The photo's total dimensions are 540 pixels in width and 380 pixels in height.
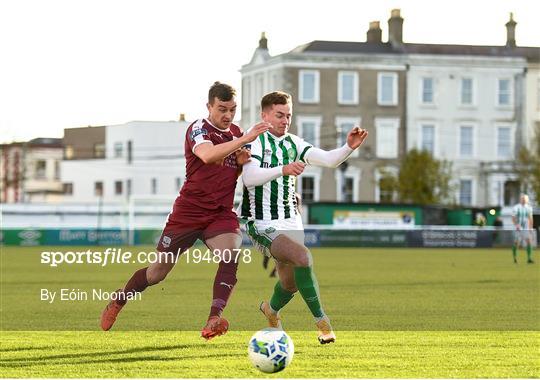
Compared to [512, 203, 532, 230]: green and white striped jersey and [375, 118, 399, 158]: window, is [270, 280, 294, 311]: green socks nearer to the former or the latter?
[512, 203, 532, 230]: green and white striped jersey

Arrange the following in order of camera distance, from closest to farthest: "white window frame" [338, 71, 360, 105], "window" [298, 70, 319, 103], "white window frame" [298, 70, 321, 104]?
1. "white window frame" [298, 70, 321, 104]
2. "window" [298, 70, 319, 103]
3. "white window frame" [338, 71, 360, 105]

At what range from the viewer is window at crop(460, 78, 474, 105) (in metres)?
73.4

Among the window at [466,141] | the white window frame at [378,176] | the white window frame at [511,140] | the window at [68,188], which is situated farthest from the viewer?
the window at [68,188]

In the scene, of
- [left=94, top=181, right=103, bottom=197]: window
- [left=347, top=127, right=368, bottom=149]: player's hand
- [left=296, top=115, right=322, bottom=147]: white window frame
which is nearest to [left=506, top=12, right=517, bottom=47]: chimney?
[left=296, top=115, right=322, bottom=147]: white window frame

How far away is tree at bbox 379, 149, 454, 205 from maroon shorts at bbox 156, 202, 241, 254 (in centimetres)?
5680

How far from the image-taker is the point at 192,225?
35.4 ft

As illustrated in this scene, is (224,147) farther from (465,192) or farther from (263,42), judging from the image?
(465,192)

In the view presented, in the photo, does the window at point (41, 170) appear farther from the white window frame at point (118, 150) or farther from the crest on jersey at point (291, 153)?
the crest on jersey at point (291, 153)

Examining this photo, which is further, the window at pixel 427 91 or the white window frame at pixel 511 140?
the white window frame at pixel 511 140

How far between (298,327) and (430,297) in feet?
20.9

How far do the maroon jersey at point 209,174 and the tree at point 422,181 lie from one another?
187 ft

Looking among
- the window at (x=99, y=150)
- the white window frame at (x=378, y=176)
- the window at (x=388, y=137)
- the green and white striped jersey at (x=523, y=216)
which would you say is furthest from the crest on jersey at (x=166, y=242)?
the window at (x=99, y=150)

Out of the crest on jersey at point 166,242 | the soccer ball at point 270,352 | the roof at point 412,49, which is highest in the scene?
the roof at point 412,49

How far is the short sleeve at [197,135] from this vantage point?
10.3m
